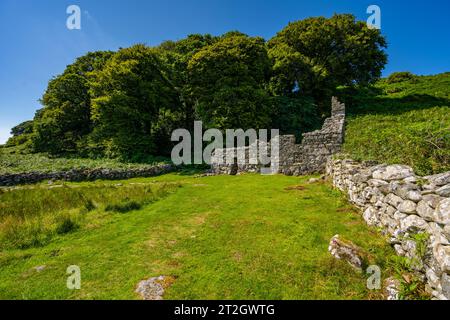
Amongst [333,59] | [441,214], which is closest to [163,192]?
[441,214]

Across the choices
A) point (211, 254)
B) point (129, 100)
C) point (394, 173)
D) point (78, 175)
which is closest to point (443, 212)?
point (394, 173)

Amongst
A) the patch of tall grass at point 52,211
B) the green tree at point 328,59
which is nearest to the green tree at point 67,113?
the patch of tall grass at point 52,211

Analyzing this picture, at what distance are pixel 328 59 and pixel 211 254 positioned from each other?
109ft

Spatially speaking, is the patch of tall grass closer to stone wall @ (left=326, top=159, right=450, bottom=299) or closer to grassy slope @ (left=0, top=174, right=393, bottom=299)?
grassy slope @ (left=0, top=174, right=393, bottom=299)

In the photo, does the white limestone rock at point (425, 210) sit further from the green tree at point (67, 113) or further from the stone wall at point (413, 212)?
the green tree at point (67, 113)

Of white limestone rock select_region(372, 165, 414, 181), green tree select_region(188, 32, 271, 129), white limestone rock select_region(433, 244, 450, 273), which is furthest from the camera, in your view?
green tree select_region(188, 32, 271, 129)

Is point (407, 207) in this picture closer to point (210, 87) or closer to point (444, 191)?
point (444, 191)

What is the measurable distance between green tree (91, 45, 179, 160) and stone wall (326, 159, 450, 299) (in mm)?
25370

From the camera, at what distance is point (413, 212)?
5043mm

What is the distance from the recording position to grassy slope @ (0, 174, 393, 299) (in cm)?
482

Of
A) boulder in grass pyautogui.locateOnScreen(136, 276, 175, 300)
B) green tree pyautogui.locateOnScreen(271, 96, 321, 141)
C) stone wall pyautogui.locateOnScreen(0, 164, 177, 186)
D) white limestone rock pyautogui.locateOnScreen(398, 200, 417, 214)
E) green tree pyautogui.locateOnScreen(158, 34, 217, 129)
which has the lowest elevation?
boulder in grass pyautogui.locateOnScreen(136, 276, 175, 300)

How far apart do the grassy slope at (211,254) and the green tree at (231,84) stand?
15461mm

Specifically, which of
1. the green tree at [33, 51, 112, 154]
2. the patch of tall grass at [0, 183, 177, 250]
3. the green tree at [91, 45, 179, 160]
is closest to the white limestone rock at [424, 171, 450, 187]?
the patch of tall grass at [0, 183, 177, 250]
